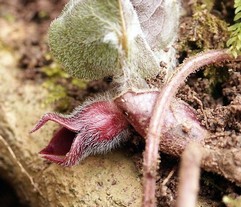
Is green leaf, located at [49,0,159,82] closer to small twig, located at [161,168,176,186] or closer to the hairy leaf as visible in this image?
the hairy leaf

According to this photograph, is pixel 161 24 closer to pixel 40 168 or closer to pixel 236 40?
pixel 236 40

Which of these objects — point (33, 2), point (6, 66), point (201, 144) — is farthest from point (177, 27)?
point (33, 2)

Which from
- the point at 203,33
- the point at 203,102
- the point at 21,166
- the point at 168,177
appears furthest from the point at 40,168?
the point at 203,33

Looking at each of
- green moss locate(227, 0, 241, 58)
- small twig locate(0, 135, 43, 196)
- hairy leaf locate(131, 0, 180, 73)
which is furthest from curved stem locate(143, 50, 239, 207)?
small twig locate(0, 135, 43, 196)

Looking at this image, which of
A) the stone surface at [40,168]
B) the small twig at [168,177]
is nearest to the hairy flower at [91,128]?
the stone surface at [40,168]

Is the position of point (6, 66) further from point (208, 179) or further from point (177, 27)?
point (208, 179)
